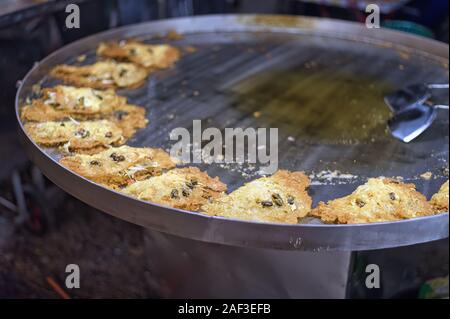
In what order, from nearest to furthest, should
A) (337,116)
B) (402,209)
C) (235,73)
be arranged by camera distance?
(402,209) → (337,116) → (235,73)

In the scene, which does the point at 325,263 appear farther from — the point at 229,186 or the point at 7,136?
the point at 7,136

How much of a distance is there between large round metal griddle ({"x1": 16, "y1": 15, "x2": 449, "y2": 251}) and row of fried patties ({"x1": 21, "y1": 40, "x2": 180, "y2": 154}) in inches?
3.2

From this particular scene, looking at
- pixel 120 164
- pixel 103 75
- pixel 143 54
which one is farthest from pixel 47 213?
pixel 120 164

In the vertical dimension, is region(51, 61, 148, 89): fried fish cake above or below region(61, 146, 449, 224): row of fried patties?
above

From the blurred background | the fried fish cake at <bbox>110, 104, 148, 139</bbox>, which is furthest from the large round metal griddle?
the blurred background

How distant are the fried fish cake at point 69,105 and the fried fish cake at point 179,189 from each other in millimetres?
756

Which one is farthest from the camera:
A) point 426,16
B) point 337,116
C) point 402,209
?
point 426,16

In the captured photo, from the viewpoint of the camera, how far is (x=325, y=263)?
104 inches

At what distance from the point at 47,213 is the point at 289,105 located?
7.75 feet

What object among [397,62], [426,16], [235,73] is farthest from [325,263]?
[426,16]

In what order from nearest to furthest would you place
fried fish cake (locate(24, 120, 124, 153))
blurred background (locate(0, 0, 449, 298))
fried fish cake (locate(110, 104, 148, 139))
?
fried fish cake (locate(24, 120, 124, 153)) < fried fish cake (locate(110, 104, 148, 139)) < blurred background (locate(0, 0, 449, 298))

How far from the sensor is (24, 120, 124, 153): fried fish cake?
245 cm

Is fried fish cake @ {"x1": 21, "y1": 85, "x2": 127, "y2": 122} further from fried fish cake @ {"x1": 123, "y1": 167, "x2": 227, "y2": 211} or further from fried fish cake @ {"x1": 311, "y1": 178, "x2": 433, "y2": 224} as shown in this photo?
fried fish cake @ {"x1": 311, "y1": 178, "x2": 433, "y2": 224}

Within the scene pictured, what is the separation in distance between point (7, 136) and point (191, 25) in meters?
1.70
